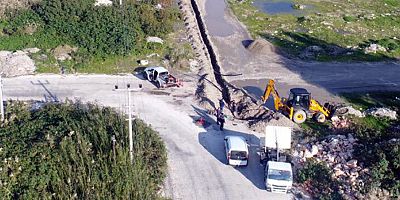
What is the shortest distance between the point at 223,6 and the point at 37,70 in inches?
893

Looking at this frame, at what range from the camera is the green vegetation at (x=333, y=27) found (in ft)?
140

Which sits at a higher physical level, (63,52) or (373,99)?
(63,52)

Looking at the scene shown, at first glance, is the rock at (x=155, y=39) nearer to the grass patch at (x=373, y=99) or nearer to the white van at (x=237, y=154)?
the grass patch at (x=373, y=99)

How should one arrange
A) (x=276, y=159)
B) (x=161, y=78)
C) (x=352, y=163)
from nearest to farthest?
(x=352, y=163) → (x=276, y=159) → (x=161, y=78)

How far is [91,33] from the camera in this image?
4169cm

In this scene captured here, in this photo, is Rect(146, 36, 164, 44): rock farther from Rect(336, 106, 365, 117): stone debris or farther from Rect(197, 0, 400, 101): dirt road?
Rect(336, 106, 365, 117): stone debris

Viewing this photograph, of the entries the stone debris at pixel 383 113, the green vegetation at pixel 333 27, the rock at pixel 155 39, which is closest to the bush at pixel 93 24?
the rock at pixel 155 39

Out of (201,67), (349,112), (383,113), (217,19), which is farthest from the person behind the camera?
(217,19)

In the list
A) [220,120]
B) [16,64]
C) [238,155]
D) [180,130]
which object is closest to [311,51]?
[220,120]

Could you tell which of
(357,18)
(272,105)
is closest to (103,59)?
(272,105)

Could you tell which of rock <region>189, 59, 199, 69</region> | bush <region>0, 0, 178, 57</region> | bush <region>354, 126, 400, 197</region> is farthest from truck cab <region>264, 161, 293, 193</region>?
bush <region>0, 0, 178, 57</region>

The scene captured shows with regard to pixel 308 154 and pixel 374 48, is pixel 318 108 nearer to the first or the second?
pixel 308 154

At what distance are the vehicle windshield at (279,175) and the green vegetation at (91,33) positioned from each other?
16.2m

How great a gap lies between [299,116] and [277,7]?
2518 centimetres
